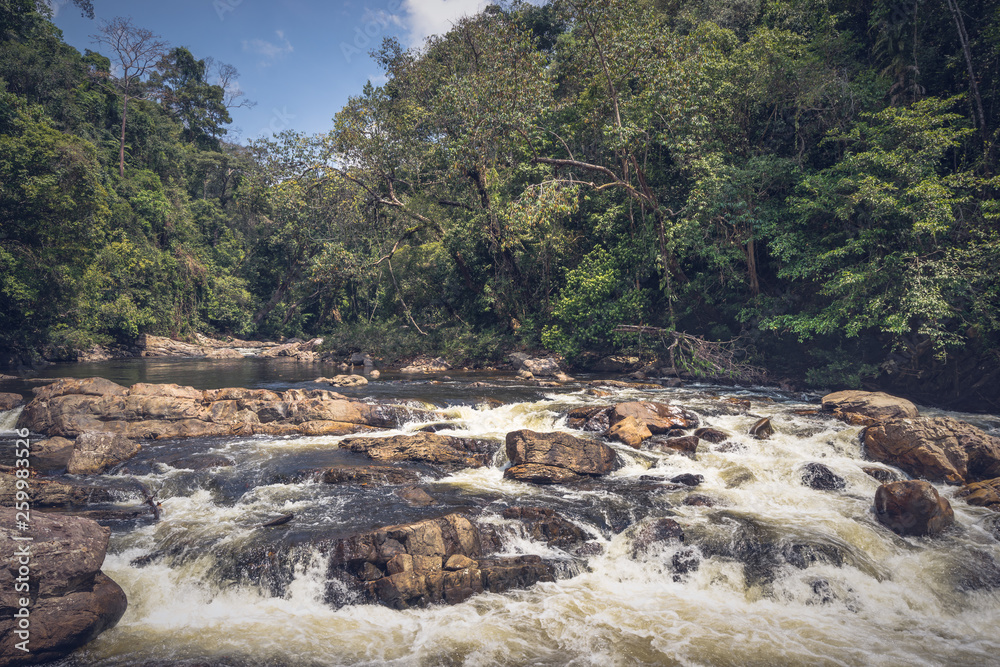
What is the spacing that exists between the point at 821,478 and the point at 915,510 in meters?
1.68

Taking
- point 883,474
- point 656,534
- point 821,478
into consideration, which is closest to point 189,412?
point 656,534

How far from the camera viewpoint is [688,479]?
927 centimetres

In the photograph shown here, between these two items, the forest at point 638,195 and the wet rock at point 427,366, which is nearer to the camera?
the forest at point 638,195

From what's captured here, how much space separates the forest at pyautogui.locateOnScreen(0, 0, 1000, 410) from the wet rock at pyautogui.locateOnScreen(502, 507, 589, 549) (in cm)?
1001

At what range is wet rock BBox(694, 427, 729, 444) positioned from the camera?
10953 millimetres

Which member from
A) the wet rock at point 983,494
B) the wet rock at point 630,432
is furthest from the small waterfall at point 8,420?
the wet rock at point 983,494

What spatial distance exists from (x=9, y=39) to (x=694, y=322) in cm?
3658

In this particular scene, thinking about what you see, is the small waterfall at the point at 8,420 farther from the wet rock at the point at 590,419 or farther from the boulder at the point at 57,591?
the wet rock at the point at 590,419

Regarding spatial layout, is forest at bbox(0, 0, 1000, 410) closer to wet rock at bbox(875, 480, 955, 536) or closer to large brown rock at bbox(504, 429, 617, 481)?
wet rock at bbox(875, 480, 955, 536)

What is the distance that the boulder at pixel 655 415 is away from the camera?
11609mm

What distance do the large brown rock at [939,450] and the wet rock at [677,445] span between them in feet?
10.7

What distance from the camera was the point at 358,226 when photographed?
1062 inches

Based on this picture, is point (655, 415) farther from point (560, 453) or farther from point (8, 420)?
point (8, 420)

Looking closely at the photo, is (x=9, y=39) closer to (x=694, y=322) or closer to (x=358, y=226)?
(x=358, y=226)
